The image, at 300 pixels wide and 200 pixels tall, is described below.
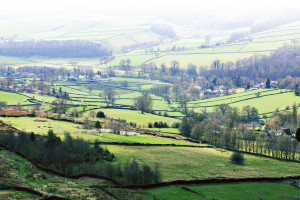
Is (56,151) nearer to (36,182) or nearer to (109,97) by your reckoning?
(36,182)

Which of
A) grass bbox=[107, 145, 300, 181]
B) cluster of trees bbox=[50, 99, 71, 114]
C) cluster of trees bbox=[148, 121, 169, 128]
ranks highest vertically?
cluster of trees bbox=[50, 99, 71, 114]

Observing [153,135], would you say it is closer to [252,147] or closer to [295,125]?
[252,147]

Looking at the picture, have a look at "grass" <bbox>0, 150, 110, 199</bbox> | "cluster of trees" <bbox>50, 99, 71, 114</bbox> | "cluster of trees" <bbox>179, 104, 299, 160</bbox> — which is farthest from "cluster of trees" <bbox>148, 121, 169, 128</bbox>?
"grass" <bbox>0, 150, 110, 199</bbox>

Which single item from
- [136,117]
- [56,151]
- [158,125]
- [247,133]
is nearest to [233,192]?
[56,151]

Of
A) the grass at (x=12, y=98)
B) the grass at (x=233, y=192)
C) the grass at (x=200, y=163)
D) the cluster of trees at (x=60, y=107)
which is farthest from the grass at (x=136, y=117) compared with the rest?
the grass at (x=233, y=192)

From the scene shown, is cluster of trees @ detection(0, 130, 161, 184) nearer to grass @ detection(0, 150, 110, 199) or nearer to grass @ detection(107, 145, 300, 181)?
grass @ detection(0, 150, 110, 199)

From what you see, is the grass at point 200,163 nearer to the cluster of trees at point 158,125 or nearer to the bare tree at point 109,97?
the cluster of trees at point 158,125
